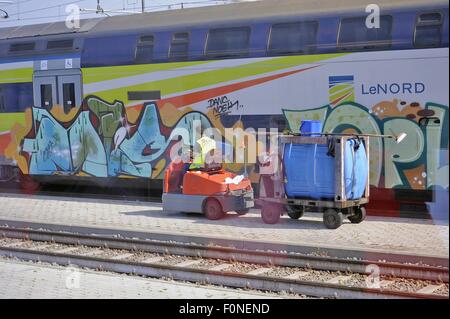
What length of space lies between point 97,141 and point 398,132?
7803 millimetres

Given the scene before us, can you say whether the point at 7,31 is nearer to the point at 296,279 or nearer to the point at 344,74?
the point at 344,74

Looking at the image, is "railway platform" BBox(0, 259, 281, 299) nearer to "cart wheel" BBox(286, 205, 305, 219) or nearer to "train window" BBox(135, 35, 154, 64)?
"cart wheel" BBox(286, 205, 305, 219)

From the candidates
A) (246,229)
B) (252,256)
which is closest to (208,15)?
(246,229)

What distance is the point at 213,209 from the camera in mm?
12930

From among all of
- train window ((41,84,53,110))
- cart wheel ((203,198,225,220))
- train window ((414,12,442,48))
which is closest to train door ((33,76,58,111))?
train window ((41,84,53,110))

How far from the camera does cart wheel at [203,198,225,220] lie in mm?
12883

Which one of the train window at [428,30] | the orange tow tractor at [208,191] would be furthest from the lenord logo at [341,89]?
the orange tow tractor at [208,191]

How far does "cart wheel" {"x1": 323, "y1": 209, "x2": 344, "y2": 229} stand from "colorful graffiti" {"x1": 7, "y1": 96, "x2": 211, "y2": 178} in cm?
435

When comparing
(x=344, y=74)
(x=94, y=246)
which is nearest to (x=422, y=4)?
(x=344, y=74)

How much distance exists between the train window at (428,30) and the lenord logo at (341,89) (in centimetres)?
146

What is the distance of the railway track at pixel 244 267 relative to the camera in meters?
7.99

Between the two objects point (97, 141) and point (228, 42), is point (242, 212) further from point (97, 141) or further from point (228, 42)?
point (97, 141)

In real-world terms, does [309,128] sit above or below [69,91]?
below

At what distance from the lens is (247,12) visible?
1448cm
